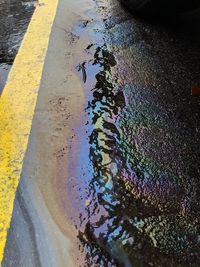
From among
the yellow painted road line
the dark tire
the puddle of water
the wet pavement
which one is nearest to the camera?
the puddle of water

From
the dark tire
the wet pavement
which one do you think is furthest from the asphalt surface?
the wet pavement

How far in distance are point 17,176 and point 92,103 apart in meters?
0.84

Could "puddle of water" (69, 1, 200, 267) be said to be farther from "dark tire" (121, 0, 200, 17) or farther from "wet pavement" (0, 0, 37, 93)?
"dark tire" (121, 0, 200, 17)

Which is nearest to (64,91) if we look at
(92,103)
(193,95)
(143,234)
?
(92,103)

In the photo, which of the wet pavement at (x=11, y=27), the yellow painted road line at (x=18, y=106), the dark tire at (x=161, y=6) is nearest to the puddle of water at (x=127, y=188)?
the yellow painted road line at (x=18, y=106)

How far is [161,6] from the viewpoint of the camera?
4316 millimetres

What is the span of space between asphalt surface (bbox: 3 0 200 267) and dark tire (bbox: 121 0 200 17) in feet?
0.80

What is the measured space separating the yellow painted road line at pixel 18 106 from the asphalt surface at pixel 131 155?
2.2 inches

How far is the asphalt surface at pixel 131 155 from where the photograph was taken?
2.09 metres

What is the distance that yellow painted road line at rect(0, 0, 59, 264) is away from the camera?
2395mm

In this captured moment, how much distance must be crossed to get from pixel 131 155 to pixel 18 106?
90 cm

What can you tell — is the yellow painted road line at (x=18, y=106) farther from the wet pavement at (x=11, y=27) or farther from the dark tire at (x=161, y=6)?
the dark tire at (x=161, y=6)

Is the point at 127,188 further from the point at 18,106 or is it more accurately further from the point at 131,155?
the point at 18,106

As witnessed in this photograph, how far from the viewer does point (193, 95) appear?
3184mm
